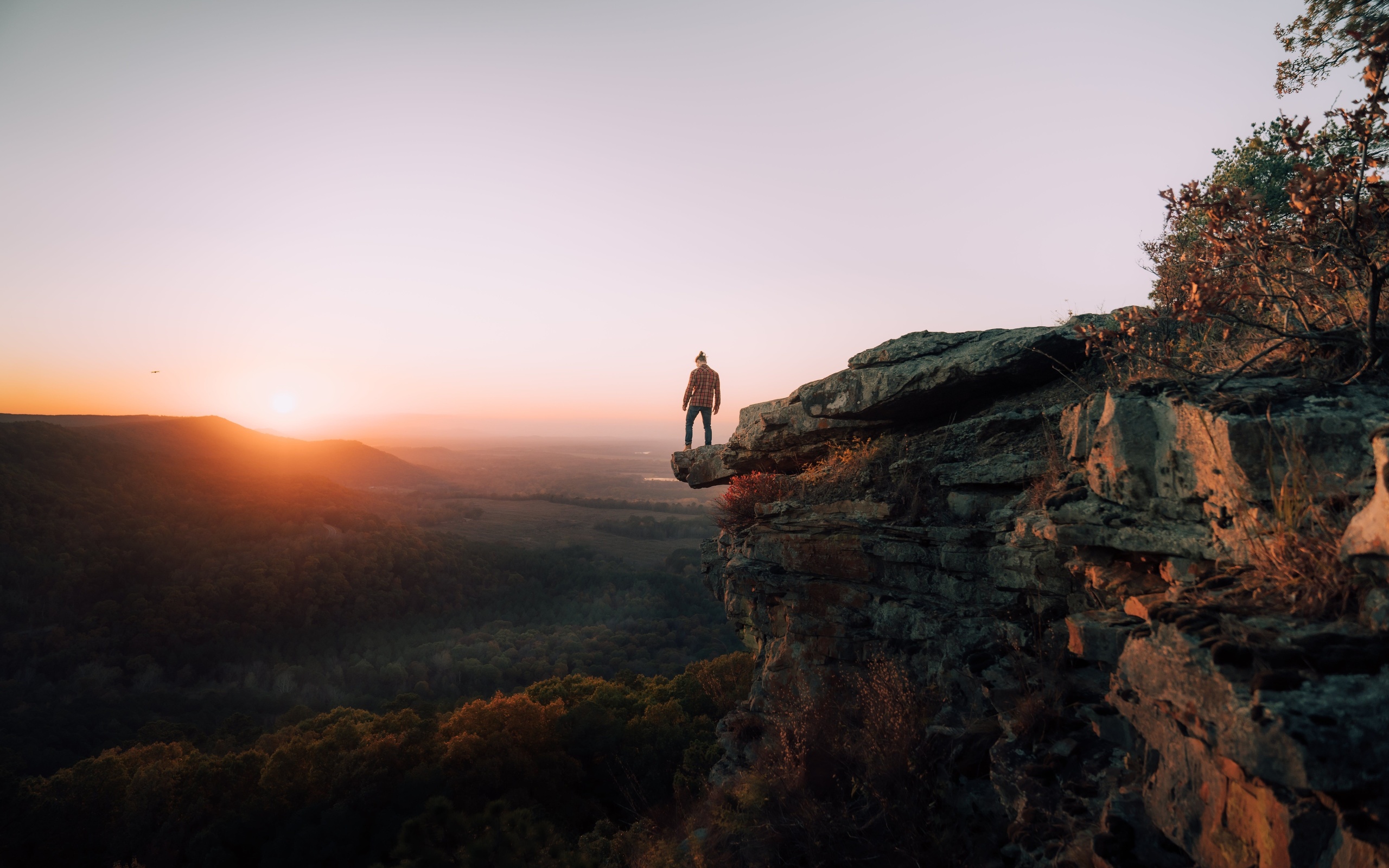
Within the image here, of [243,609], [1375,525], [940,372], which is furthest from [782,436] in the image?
[243,609]

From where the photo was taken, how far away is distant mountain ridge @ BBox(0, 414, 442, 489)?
268ft

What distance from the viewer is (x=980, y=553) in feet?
26.6

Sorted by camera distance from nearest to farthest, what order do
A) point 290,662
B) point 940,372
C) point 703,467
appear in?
point 940,372, point 703,467, point 290,662

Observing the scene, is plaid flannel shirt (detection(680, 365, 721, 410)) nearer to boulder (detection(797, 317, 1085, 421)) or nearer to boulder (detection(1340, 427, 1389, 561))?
boulder (detection(797, 317, 1085, 421))

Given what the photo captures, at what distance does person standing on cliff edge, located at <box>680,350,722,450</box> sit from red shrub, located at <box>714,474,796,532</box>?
2687 mm

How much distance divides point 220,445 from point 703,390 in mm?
115881

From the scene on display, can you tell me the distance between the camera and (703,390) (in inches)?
622

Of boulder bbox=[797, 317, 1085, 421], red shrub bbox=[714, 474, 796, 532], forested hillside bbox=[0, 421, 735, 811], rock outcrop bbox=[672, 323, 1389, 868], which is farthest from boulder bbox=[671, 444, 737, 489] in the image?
forested hillside bbox=[0, 421, 735, 811]

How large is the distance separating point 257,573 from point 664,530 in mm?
69242

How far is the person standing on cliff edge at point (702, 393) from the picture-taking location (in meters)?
15.6

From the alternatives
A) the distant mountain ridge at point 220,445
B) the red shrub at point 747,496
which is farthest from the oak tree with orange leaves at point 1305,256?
the distant mountain ridge at point 220,445

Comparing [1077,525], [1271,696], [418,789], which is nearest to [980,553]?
[1077,525]

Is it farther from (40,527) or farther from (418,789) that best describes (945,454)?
(40,527)

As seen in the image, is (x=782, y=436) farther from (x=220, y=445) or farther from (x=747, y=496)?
(x=220, y=445)
